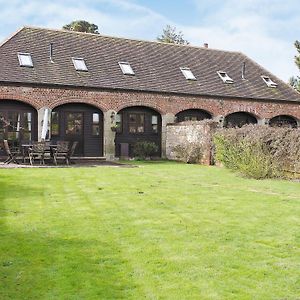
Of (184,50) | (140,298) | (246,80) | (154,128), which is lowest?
(140,298)

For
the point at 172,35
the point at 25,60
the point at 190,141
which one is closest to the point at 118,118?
the point at 190,141

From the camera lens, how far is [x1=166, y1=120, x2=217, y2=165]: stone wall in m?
20.2

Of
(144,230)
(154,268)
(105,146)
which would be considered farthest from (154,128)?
(154,268)

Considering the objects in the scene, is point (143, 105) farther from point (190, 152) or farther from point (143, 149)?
point (190, 152)

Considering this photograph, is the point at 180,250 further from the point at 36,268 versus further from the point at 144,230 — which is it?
the point at 36,268

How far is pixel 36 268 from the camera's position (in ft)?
16.0

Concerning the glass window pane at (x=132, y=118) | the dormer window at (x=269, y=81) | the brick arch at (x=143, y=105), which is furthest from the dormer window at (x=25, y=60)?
the dormer window at (x=269, y=81)

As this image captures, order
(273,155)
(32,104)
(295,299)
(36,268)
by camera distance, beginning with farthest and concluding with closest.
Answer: (32,104) → (273,155) → (36,268) → (295,299)

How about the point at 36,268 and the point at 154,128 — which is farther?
the point at 154,128

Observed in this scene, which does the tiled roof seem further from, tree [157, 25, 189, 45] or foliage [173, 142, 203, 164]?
tree [157, 25, 189, 45]

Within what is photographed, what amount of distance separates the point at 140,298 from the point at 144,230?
2.44 meters

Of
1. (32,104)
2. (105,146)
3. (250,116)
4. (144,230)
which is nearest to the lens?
(144,230)

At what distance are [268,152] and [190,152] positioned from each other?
23.7 feet

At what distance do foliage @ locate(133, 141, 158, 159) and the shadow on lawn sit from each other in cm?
1792
